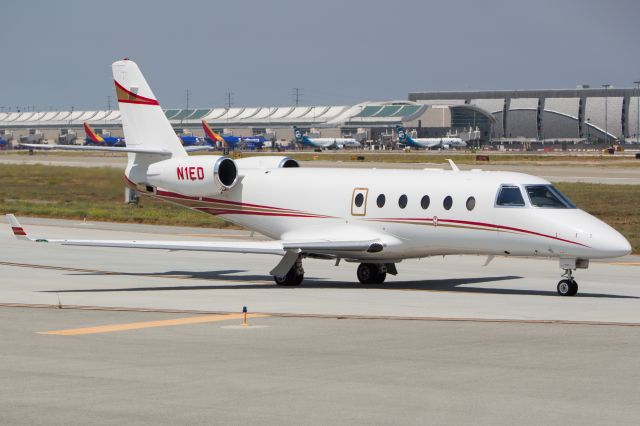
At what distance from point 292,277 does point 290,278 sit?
63 mm

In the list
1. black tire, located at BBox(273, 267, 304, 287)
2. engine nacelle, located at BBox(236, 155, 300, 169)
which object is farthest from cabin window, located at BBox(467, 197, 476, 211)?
engine nacelle, located at BBox(236, 155, 300, 169)

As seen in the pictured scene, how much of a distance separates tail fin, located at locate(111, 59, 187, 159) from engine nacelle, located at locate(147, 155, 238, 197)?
36.2 inches

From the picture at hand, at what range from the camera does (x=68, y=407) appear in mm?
14570

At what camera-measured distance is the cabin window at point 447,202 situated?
1168 inches

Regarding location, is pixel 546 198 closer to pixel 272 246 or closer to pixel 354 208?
pixel 354 208

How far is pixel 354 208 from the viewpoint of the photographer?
31.5 metres

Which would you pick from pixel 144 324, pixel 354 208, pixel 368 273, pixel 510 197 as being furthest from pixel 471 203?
pixel 144 324

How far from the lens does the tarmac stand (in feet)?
48.2

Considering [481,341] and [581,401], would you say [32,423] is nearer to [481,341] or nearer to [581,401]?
[581,401]

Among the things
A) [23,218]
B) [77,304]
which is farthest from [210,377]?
[23,218]

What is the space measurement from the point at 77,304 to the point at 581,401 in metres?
14.7

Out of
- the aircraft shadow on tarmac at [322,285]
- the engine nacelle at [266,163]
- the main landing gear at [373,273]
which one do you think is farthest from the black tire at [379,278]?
the engine nacelle at [266,163]

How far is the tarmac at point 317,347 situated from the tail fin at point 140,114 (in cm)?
397

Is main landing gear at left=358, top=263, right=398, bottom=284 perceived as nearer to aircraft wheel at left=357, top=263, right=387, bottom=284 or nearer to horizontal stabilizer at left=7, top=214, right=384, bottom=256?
aircraft wheel at left=357, top=263, right=387, bottom=284
